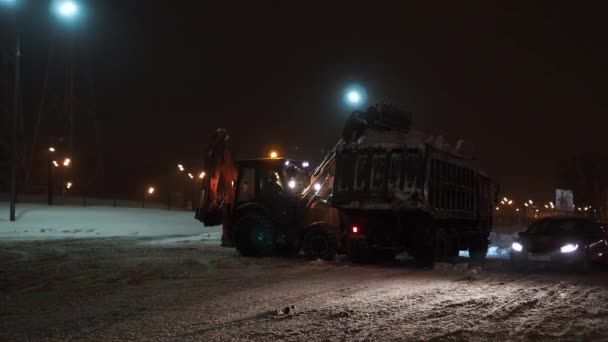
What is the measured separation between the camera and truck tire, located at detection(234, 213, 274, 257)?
17.4 meters

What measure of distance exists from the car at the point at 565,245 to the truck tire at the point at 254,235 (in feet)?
20.4

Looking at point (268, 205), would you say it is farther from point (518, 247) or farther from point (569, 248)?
point (569, 248)

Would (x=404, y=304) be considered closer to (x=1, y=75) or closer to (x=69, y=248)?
(x=69, y=248)

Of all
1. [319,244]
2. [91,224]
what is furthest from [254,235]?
[91,224]

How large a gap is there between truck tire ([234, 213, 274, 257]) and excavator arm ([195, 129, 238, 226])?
82cm

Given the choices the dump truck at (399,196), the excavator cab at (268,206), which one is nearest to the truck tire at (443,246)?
the dump truck at (399,196)

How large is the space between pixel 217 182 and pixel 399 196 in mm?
5873

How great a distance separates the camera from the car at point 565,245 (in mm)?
14867

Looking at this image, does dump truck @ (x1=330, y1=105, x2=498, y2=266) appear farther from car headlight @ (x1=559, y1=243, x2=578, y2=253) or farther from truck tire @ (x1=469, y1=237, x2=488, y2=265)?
car headlight @ (x1=559, y1=243, x2=578, y2=253)

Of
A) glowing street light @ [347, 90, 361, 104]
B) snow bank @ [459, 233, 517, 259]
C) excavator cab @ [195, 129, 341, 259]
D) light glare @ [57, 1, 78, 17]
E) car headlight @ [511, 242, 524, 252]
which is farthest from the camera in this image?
light glare @ [57, 1, 78, 17]

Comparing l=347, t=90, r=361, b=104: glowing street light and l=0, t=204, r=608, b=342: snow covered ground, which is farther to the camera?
l=347, t=90, r=361, b=104: glowing street light

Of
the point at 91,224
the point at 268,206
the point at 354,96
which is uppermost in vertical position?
the point at 354,96

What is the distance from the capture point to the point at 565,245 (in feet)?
49.0

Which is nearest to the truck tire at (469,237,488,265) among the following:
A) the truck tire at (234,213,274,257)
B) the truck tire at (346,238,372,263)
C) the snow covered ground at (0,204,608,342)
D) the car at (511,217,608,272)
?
the snow covered ground at (0,204,608,342)
